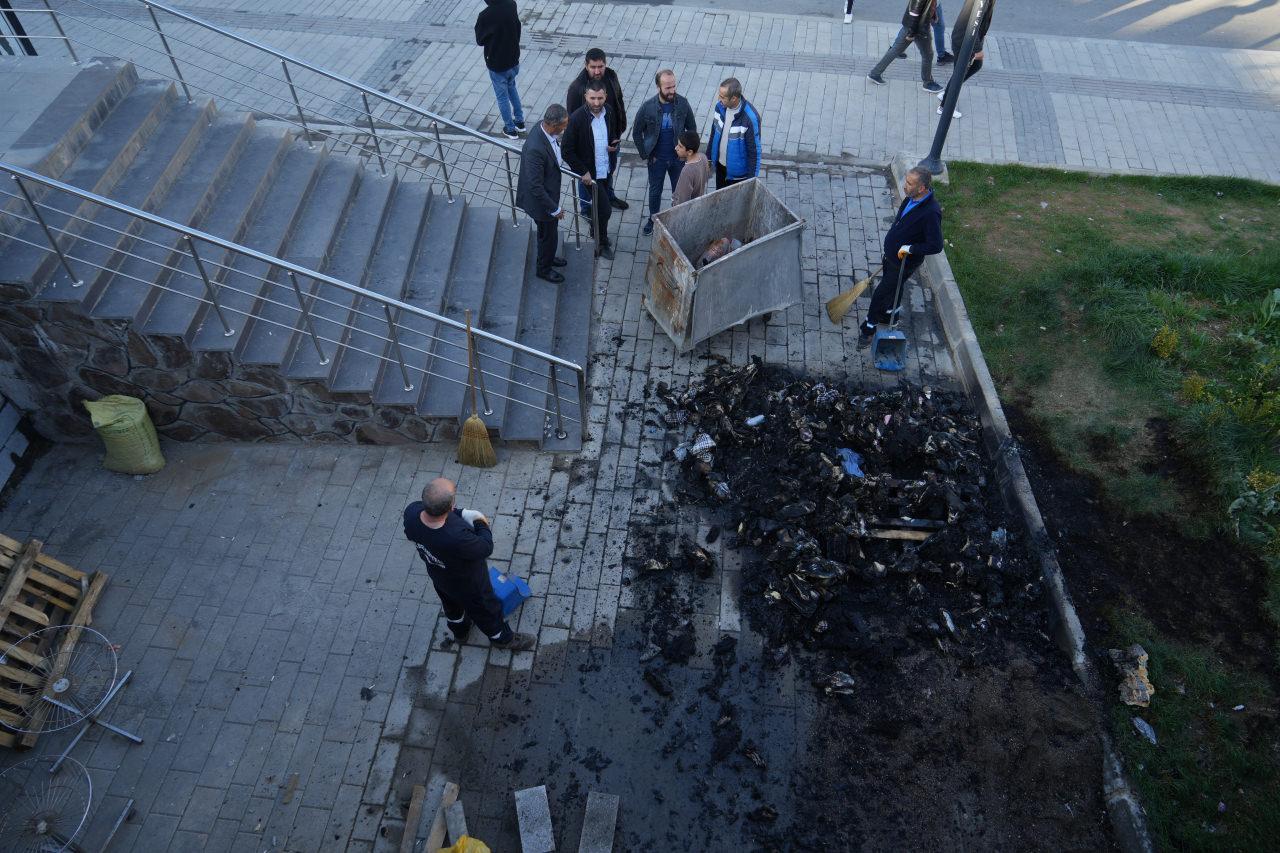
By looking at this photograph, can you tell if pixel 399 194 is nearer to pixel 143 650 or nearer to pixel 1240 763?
pixel 143 650

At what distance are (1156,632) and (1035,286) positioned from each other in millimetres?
A: 4187

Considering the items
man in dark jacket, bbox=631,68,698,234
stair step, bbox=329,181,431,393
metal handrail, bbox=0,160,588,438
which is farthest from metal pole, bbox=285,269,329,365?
man in dark jacket, bbox=631,68,698,234

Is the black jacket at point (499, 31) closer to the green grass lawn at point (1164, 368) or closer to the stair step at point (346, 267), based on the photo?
the stair step at point (346, 267)

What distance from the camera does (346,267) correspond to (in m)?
7.61

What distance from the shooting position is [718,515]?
23.0 ft

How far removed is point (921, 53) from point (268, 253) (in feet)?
32.4

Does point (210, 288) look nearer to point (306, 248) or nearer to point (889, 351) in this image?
point (306, 248)

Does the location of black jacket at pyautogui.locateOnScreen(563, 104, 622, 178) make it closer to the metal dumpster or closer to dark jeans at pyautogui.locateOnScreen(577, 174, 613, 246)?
dark jeans at pyautogui.locateOnScreen(577, 174, 613, 246)

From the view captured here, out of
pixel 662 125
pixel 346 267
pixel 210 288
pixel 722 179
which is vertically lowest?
pixel 722 179

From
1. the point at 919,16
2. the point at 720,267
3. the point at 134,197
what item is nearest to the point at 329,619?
the point at 134,197

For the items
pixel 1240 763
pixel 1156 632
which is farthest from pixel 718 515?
pixel 1240 763

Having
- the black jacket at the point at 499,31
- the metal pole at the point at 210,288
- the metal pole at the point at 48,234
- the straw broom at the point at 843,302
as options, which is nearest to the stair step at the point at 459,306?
the metal pole at the point at 210,288

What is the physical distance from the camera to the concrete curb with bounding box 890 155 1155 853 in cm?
546

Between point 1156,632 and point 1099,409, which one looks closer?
point 1156,632
